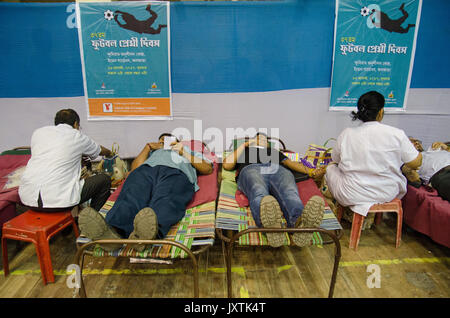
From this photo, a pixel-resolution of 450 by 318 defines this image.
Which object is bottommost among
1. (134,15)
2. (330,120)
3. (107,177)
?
(107,177)

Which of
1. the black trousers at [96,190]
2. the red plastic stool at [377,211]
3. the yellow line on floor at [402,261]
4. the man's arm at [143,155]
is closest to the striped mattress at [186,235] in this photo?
the black trousers at [96,190]

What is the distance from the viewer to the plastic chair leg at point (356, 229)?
2.41 metres

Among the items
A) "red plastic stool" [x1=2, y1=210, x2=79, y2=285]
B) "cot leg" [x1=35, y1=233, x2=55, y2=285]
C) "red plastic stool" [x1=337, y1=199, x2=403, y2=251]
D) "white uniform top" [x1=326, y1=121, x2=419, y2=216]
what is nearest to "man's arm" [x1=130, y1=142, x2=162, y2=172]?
"red plastic stool" [x1=2, y1=210, x2=79, y2=285]

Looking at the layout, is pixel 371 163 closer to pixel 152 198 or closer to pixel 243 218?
pixel 243 218

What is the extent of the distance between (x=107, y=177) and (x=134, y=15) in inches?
82.9

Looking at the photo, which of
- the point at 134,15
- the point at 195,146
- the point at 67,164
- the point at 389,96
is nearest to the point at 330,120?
the point at 389,96

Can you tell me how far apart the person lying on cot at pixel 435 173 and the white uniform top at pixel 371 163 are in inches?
12.2

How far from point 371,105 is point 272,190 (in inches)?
44.2

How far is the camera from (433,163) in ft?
8.84

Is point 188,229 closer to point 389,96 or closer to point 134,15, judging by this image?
point 134,15

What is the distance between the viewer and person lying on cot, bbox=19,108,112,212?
217cm

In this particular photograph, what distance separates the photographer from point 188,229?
205 centimetres

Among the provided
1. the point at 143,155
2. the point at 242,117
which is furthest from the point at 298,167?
the point at 143,155

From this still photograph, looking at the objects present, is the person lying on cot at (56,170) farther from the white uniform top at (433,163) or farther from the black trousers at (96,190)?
the white uniform top at (433,163)
